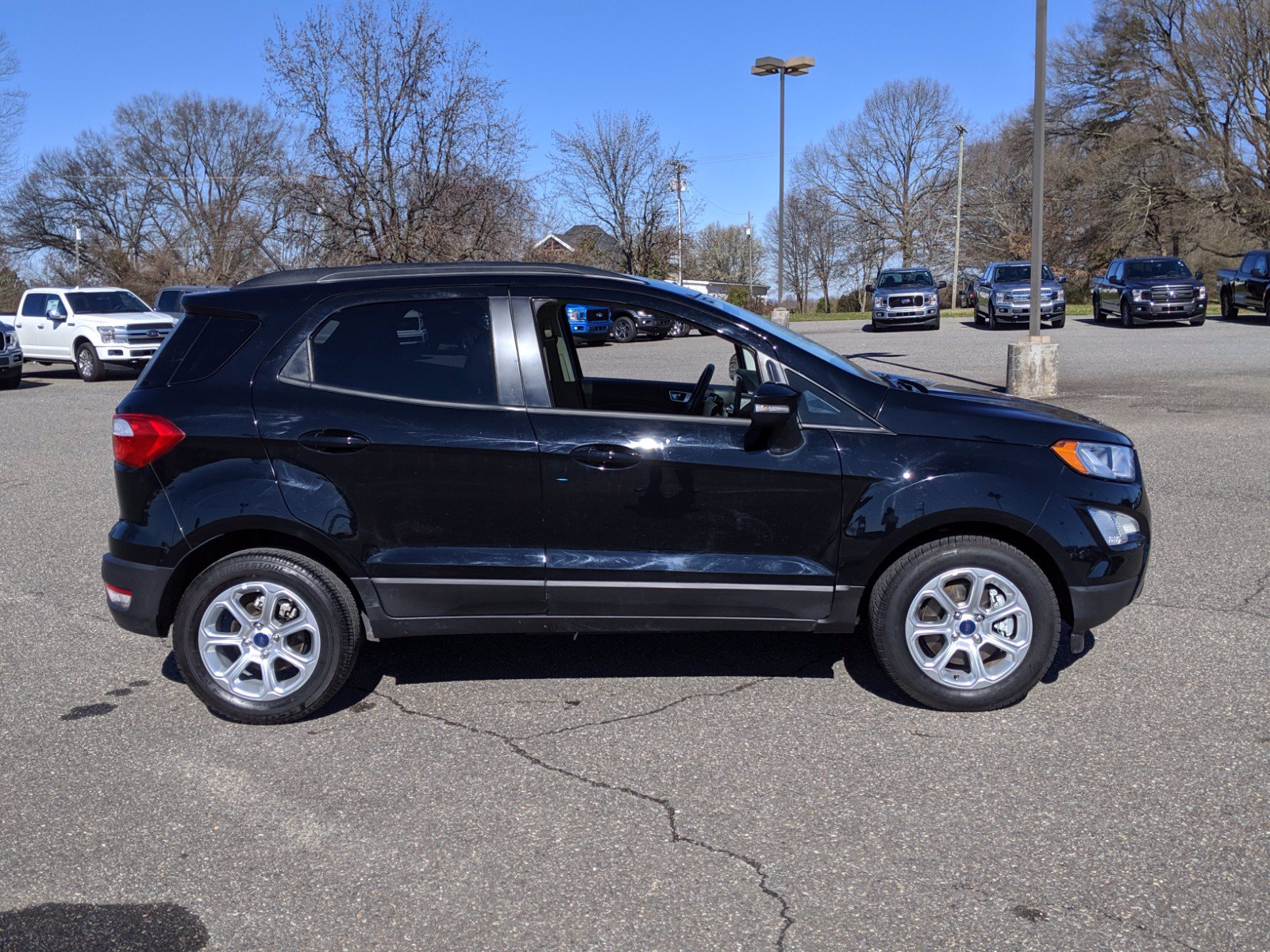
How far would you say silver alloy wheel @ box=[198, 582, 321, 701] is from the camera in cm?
449

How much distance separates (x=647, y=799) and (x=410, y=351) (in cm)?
200

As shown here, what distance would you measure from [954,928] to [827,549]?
1701mm

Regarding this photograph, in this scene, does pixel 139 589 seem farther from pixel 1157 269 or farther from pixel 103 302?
pixel 1157 269

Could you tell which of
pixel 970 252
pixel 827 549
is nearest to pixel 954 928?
pixel 827 549

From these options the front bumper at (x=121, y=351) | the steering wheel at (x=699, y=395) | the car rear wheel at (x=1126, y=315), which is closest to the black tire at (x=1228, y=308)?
the car rear wheel at (x=1126, y=315)

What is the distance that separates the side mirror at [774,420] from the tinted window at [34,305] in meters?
23.0

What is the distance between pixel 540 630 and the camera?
4578 millimetres

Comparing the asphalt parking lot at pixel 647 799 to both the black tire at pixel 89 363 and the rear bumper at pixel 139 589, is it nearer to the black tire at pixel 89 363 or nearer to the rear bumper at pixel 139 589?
the rear bumper at pixel 139 589

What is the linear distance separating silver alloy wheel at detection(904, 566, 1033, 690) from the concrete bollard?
34.3 ft

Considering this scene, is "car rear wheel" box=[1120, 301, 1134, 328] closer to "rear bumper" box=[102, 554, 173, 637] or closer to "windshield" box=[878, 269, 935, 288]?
"windshield" box=[878, 269, 935, 288]

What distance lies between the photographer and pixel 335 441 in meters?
4.43

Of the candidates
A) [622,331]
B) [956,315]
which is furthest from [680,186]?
[622,331]

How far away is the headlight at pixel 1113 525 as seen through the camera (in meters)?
4.46

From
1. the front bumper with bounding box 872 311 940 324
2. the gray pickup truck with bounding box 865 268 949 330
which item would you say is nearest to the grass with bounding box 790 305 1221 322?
the front bumper with bounding box 872 311 940 324
